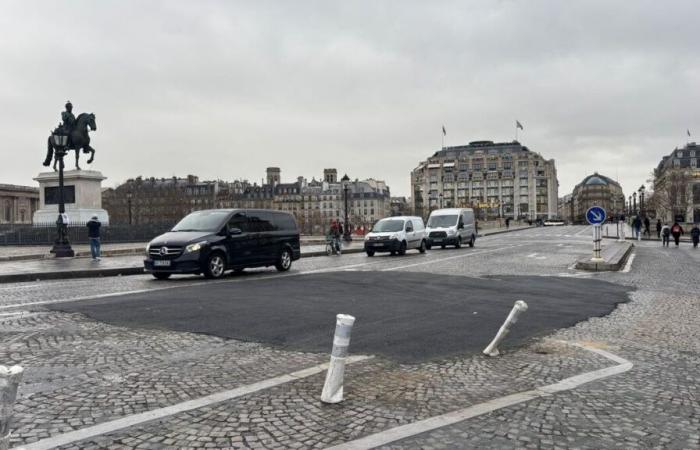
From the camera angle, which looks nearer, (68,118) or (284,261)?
(284,261)

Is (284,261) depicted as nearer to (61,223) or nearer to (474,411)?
(61,223)

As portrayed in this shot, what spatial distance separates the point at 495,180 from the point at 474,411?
183m

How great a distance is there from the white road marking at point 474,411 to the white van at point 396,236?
2002cm

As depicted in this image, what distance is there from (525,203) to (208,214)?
176 m

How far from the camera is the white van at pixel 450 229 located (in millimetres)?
32156

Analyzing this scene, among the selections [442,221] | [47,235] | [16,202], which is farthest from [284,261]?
[16,202]

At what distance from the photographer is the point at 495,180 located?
18212 centimetres

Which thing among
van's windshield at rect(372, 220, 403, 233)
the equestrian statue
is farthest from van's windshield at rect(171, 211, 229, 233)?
the equestrian statue

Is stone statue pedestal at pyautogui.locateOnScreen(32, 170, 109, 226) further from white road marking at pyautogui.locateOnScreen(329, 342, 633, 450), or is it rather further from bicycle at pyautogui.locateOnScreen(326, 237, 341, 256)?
white road marking at pyautogui.locateOnScreen(329, 342, 633, 450)

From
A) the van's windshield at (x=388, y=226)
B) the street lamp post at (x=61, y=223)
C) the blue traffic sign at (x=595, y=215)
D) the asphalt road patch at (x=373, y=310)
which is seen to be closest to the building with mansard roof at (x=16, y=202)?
the street lamp post at (x=61, y=223)

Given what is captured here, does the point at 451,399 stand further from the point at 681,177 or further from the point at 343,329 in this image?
the point at 681,177

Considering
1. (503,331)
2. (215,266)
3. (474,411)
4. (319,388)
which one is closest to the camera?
(474,411)

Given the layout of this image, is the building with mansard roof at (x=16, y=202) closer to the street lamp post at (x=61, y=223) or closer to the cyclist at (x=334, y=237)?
the street lamp post at (x=61, y=223)

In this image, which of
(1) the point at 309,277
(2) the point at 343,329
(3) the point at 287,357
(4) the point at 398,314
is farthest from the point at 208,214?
(2) the point at 343,329
